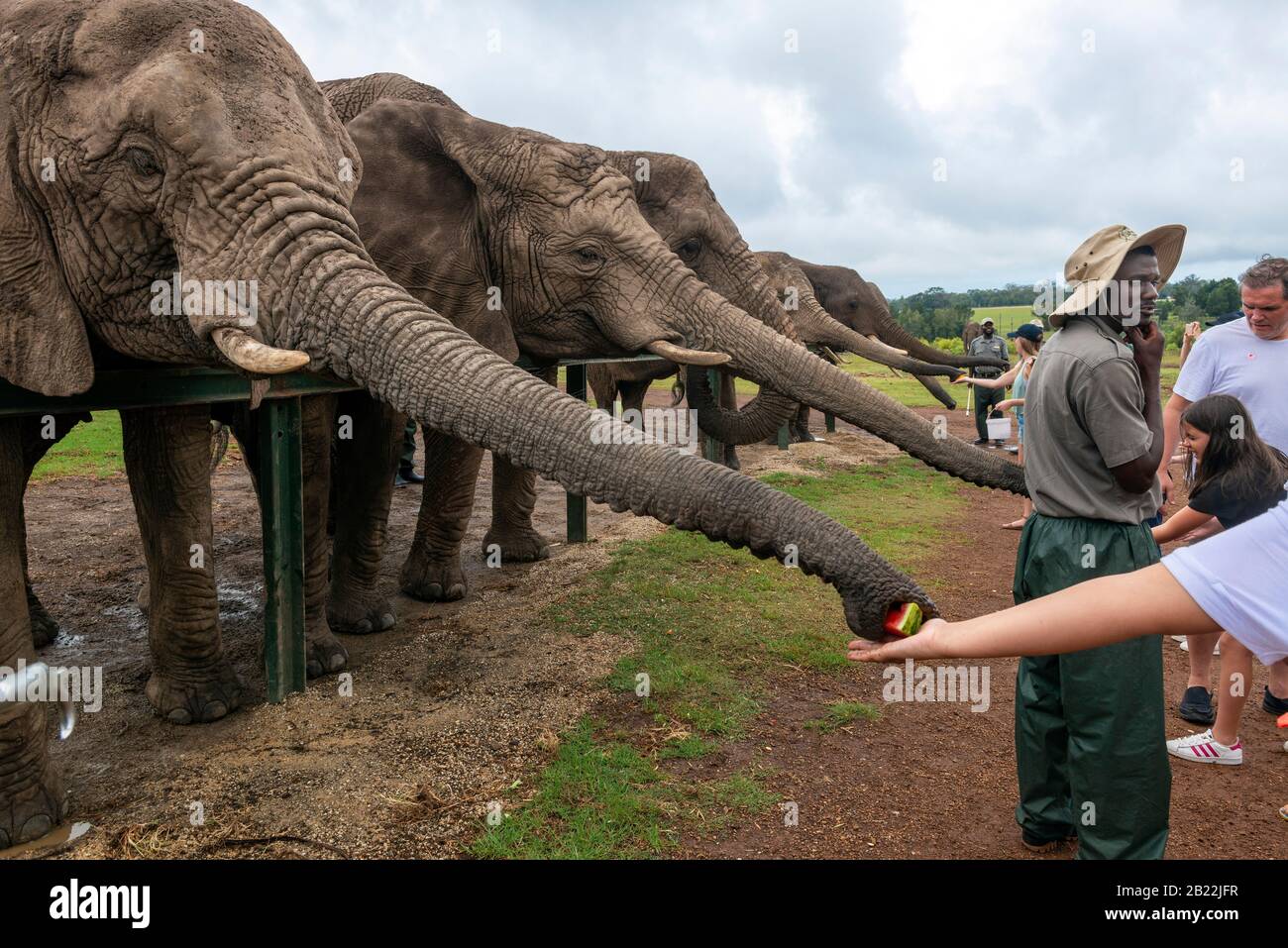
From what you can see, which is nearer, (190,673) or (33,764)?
(33,764)

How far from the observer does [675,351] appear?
250 inches

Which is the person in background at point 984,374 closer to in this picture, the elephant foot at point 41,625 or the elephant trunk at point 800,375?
the elephant trunk at point 800,375

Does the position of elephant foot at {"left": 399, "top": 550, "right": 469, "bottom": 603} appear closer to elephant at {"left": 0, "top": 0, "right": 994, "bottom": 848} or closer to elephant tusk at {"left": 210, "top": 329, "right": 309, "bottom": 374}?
elephant at {"left": 0, "top": 0, "right": 994, "bottom": 848}

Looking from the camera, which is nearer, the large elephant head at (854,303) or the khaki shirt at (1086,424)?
the khaki shirt at (1086,424)

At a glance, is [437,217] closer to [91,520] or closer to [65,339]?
[65,339]

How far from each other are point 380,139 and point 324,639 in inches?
125

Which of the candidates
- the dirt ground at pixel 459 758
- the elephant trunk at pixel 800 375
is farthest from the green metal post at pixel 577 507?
the elephant trunk at pixel 800 375

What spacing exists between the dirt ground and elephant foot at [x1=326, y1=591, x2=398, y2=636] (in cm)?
10

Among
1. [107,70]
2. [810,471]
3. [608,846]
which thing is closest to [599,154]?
[107,70]

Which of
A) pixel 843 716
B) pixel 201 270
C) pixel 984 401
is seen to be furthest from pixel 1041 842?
pixel 984 401

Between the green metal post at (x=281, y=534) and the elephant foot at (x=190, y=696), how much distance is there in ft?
0.79

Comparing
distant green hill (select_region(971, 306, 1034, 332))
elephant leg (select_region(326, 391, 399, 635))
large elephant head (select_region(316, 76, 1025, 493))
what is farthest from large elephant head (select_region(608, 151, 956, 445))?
distant green hill (select_region(971, 306, 1034, 332))

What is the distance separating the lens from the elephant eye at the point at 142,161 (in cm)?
368

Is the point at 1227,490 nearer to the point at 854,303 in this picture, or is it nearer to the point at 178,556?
the point at 178,556
